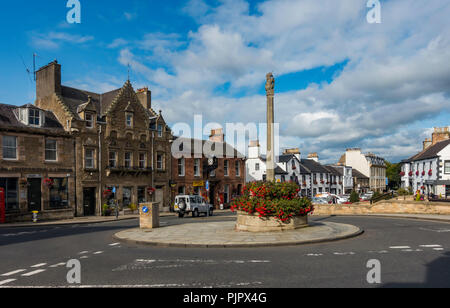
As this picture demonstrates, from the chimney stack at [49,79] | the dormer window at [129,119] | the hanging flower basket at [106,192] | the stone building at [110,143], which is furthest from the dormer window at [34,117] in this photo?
the dormer window at [129,119]

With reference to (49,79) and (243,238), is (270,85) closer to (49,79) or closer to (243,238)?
(243,238)

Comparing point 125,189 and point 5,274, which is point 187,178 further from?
point 5,274

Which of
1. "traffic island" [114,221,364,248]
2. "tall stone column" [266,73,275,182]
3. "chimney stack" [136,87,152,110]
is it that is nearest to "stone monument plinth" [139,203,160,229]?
"traffic island" [114,221,364,248]

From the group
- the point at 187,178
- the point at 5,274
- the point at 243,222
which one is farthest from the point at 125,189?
the point at 5,274

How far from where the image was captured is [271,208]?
15.5 meters

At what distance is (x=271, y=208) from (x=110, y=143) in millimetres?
23791

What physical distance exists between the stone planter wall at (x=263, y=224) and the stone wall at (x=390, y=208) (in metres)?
16.9

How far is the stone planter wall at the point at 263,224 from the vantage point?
15711 millimetres

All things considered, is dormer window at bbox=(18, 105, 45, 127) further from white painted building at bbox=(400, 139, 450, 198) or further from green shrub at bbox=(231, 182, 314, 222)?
white painted building at bbox=(400, 139, 450, 198)

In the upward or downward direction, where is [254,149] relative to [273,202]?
upward

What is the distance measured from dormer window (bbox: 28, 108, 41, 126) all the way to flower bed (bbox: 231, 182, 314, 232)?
2186 cm

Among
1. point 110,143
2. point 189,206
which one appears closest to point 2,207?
point 110,143

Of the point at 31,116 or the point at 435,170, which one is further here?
the point at 435,170

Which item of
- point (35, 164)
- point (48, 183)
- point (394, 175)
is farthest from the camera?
point (394, 175)
